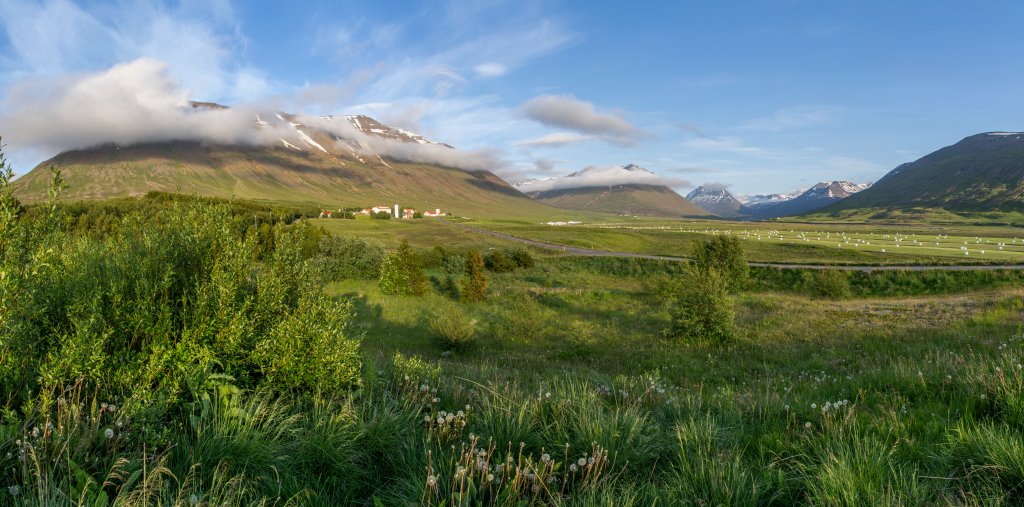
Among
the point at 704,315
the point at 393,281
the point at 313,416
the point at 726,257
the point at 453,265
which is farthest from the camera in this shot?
the point at 453,265

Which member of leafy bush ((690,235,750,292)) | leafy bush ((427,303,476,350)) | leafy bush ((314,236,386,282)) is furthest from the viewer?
leafy bush ((314,236,386,282))

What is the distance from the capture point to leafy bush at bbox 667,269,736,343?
22.2 metres

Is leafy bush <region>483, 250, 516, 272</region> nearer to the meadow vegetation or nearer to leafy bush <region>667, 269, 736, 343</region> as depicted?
leafy bush <region>667, 269, 736, 343</region>

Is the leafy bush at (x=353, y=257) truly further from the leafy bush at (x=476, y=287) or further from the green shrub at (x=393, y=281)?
the leafy bush at (x=476, y=287)

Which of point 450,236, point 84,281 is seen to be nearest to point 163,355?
point 84,281

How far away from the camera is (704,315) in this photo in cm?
2262

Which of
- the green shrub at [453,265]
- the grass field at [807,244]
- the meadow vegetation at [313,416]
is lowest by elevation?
the green shrub at [453,265]

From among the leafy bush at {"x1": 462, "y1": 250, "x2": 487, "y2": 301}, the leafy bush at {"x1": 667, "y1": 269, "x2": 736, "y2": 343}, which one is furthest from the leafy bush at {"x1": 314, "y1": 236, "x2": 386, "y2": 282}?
the leafy bush at {"x1": 667, "y1": 269, "x2": 736, "y2": 343}

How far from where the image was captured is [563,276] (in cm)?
6362

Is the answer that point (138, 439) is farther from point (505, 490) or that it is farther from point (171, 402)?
point (505, 490)

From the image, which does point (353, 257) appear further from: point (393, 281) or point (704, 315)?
point (704, 315)

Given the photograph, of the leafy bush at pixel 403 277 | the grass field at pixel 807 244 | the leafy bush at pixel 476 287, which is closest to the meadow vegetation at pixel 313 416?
the leafy bush at pixel 476 287

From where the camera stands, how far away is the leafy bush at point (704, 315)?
2220cm

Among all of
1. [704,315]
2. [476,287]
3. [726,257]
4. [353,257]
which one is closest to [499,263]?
[353,257]
